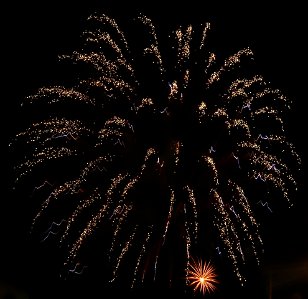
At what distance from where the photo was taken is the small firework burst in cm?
1652

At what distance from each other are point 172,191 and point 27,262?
795 cm

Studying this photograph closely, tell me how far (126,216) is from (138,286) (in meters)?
6.17

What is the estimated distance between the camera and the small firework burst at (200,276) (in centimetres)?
1652

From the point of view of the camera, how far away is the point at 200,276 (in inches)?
652

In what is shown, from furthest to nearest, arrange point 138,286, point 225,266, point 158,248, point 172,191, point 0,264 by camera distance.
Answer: point 225,266
point 138,286
point 0,264
point 158,248
point 172,191

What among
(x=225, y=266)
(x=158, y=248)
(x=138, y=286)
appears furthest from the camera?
(x=225, y=266)

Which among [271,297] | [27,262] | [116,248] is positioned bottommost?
[271,297]

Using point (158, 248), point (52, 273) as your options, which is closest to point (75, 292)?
point (52, 273)

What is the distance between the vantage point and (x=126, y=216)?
1230 cm

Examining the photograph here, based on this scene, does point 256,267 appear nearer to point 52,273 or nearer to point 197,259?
point 197,259

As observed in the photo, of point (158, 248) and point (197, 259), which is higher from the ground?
point (197, 259)

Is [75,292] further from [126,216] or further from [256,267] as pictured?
[126,216]

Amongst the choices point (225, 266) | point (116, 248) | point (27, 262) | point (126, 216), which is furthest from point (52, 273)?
point (126, 216)

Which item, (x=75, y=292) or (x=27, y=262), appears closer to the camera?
(x=27, y=262)
